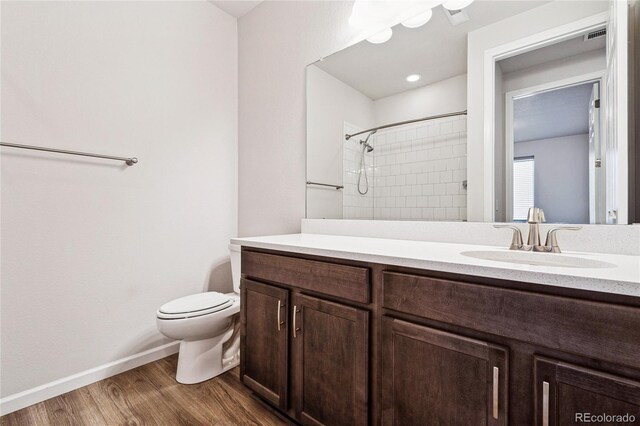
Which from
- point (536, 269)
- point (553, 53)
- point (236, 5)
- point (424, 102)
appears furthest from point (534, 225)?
point (236, 5)

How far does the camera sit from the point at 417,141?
5.02 ft

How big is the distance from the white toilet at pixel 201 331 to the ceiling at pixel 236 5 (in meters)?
2.09

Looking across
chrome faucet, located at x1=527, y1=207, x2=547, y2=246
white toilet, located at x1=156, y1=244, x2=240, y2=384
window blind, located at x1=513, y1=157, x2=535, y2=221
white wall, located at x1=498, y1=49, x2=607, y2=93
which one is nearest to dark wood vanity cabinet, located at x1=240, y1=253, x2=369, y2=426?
white toilet, located at x1=156, y1=244, x2=240, y2=384

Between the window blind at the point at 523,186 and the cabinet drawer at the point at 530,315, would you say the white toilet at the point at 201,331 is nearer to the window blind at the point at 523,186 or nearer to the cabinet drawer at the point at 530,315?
the cabinet drawer at the point at 530,315

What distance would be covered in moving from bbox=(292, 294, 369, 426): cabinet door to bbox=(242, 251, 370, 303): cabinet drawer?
0.18 ft

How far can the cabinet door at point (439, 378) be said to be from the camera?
0.78 meters

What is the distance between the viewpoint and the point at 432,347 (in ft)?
2.89

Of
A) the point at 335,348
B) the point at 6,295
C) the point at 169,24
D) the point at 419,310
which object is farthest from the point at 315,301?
the point at 169,24

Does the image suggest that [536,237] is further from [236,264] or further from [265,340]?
[236,264]

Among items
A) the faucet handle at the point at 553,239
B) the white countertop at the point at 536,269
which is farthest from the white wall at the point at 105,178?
the faucet handle at the point at 553,239

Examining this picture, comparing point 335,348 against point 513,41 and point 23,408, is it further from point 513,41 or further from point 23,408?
point 23,408

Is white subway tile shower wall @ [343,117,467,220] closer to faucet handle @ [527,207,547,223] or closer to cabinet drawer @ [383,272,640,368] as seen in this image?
faucet handle @ [527,207,547,223]

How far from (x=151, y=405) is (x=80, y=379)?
0.50 metres

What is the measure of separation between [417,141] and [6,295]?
83.1 inches
